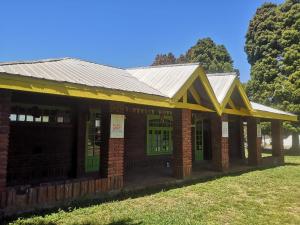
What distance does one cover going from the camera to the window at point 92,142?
39.5 feet

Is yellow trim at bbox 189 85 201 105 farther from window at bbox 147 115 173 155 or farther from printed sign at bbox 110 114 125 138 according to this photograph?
printed sign at bbox 110 114 125 138

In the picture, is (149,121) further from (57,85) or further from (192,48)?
(192,48)

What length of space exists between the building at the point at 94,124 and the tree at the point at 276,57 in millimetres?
10860

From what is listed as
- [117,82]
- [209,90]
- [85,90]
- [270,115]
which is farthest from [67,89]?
[270,115]

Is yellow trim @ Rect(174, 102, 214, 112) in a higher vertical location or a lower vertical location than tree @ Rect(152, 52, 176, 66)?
lower

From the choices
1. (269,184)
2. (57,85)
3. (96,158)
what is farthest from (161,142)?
(57,85)

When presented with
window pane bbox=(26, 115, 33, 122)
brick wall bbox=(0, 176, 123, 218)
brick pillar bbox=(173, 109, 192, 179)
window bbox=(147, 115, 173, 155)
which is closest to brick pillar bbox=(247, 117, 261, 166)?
window bbox=(147, 115, 173, 155)

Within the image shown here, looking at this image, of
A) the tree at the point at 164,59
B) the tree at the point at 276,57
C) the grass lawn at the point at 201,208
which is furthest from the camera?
the tree at the point at 164,59

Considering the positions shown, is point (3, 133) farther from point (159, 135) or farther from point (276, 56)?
point (276, 56)

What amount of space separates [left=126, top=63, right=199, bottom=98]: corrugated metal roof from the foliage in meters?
17.6

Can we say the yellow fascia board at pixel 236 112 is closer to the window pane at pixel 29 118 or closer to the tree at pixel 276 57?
the window pane at pixel 29 118

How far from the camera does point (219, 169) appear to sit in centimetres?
1357

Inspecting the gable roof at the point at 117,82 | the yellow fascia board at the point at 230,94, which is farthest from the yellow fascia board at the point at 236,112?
the yellow fascia board at the point at 230,94

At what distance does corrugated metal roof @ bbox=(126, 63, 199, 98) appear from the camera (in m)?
10.6
